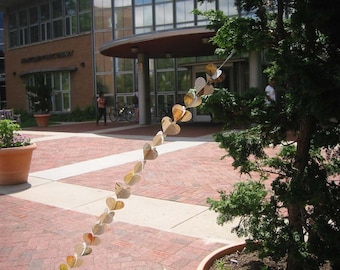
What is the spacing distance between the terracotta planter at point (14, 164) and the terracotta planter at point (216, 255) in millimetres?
5184

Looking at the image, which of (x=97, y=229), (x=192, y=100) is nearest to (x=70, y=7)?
(x=97, y=229)

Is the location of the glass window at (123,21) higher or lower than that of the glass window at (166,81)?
higher

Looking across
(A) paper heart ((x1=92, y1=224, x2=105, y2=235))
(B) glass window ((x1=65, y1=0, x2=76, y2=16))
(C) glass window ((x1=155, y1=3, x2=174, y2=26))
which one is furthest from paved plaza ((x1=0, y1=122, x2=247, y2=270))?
(B) glass window ((x1=65, y1=0, x2=76, y2=16))

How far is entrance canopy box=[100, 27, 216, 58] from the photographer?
15.5 m

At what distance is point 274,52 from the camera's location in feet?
8.95

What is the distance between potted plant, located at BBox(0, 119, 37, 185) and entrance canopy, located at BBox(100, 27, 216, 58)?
813 centimetres

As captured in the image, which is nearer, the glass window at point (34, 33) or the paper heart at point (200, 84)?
the paper heart at point (200, 84)

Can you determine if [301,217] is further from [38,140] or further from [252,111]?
[38,140]

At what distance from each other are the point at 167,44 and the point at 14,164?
11.4 meters

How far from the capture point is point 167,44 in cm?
1766

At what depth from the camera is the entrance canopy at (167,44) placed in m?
15.5

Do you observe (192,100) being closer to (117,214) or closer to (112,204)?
(112,204)

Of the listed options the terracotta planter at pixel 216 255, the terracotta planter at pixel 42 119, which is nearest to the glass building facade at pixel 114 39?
the terracotta planter at pixel 42 119

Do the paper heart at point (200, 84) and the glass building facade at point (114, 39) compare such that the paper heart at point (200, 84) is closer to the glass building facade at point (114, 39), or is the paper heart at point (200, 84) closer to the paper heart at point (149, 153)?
the paper heart at point (149, 153)
